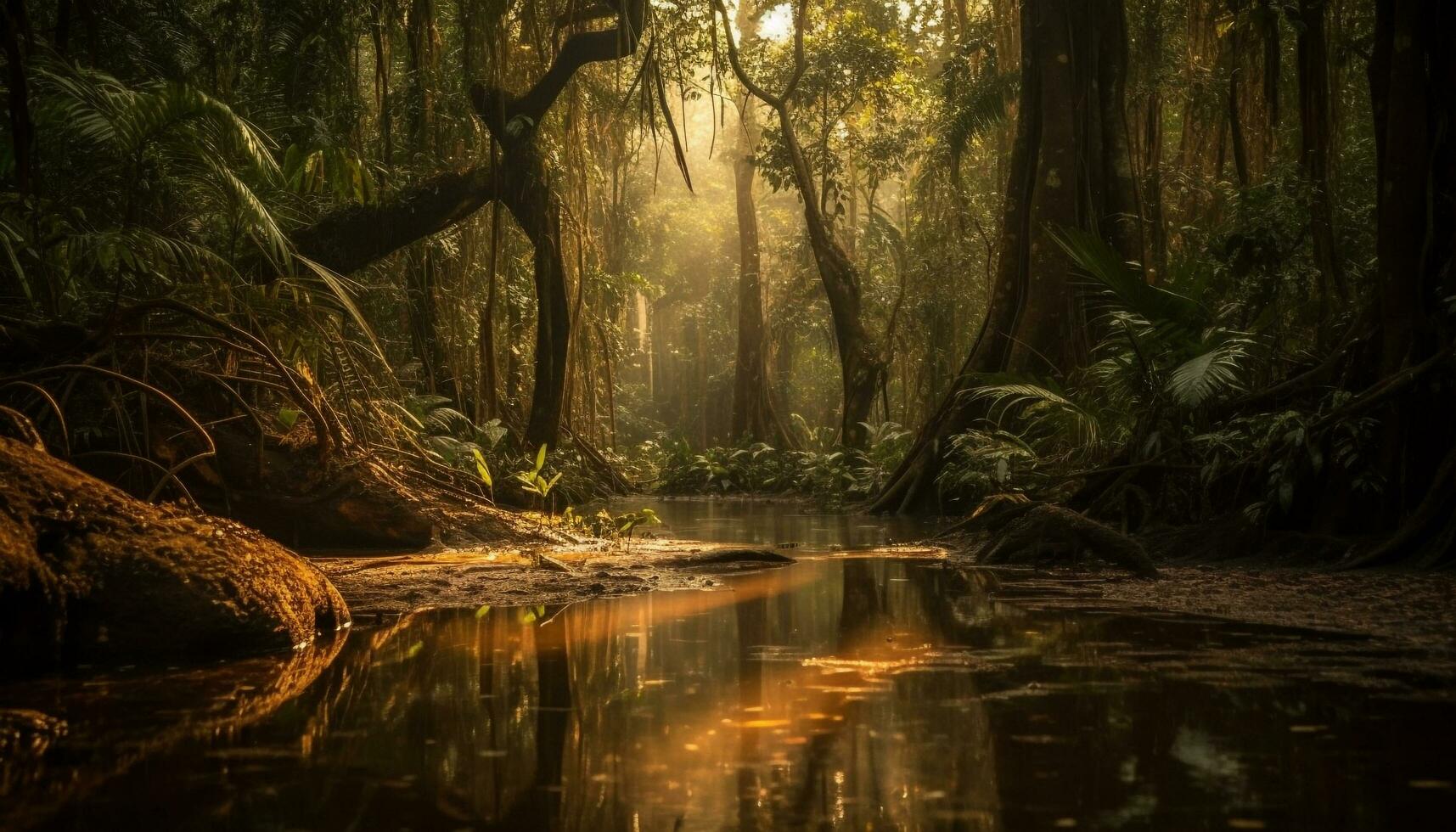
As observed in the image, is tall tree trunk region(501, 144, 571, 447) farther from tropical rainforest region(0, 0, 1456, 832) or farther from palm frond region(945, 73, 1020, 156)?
palm frond region(945, 73, 1020, 156)

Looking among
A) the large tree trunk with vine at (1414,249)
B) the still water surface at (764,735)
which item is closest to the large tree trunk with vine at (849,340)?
the large tree trunk with vine at (1414,249)

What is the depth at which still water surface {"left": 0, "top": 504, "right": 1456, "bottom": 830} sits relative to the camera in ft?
5.64

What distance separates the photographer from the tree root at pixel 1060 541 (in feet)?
15.9

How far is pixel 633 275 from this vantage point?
17.3m

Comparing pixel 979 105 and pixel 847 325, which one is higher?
pixel 979 105

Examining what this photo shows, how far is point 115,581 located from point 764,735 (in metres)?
1.83

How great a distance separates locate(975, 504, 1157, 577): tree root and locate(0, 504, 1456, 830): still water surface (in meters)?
1.41

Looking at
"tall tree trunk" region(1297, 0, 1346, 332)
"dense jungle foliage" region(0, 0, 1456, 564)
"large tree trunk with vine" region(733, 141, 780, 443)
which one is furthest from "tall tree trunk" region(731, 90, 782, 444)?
"tall tree trunk" region(1297, 0, 1346, 332)

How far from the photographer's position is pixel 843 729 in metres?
2.23

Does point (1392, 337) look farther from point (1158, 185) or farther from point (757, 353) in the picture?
point (757, 353)

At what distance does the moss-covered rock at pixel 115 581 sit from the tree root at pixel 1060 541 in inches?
122

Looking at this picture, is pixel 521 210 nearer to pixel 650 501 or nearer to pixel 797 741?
pixel 650 501

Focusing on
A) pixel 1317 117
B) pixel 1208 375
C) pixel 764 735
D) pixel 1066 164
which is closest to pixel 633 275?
pixel 1066 164

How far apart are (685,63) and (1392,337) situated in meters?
13.2
